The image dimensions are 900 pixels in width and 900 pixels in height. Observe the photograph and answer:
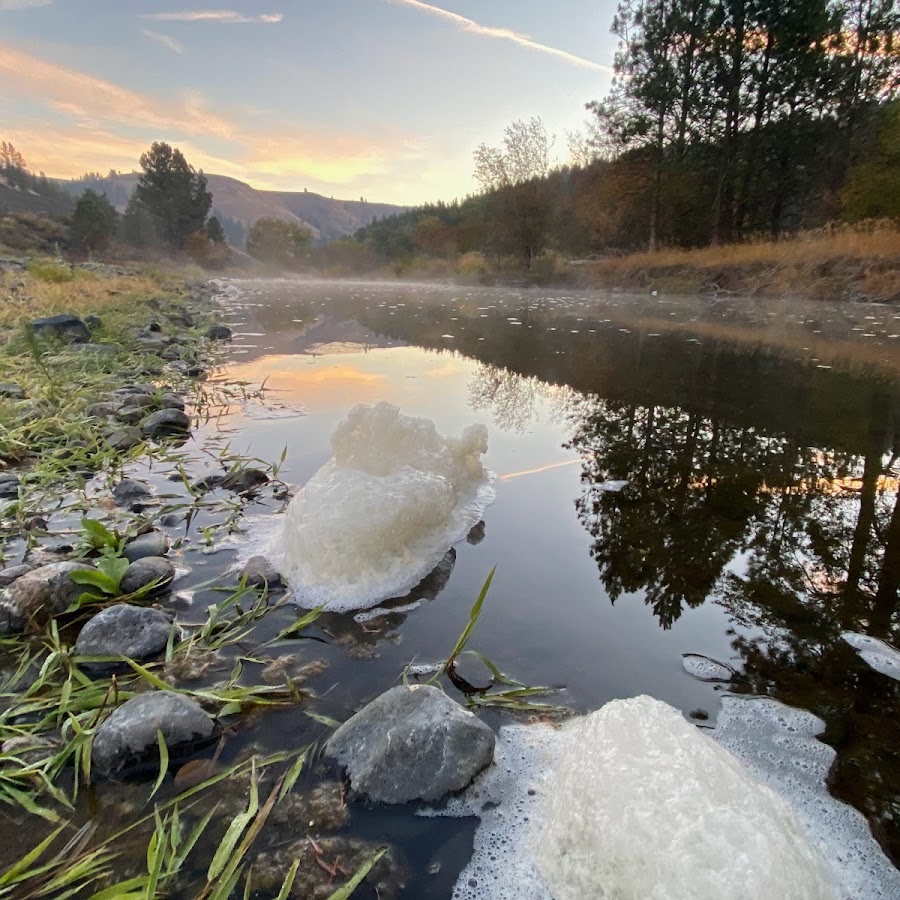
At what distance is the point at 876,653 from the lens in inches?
61.4

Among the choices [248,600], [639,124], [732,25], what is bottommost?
[248,600]

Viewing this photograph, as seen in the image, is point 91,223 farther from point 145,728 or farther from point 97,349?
point 145,728

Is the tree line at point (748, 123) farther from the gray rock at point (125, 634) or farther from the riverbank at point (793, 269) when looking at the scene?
the gray rock at point (125, 634)

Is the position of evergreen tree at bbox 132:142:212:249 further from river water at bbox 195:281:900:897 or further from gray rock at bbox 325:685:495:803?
gray rock at bbox 325:685:495:803

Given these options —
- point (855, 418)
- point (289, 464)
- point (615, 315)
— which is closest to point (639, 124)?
point (615, 315)

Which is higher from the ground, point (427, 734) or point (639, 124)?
point (639, 124)

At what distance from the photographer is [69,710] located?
136cm

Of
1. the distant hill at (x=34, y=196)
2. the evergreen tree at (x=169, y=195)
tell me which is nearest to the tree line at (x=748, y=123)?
the evergreen tree at (x=169, y=195)

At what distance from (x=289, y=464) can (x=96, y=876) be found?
231cm

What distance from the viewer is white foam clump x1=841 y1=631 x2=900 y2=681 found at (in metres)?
1.50

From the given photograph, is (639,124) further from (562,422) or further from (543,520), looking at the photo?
(543,520)

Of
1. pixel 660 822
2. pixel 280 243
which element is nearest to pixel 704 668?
pixel 660 822

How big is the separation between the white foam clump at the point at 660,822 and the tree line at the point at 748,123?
62.2ft

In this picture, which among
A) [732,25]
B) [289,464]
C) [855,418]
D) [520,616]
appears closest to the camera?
[520,616]
